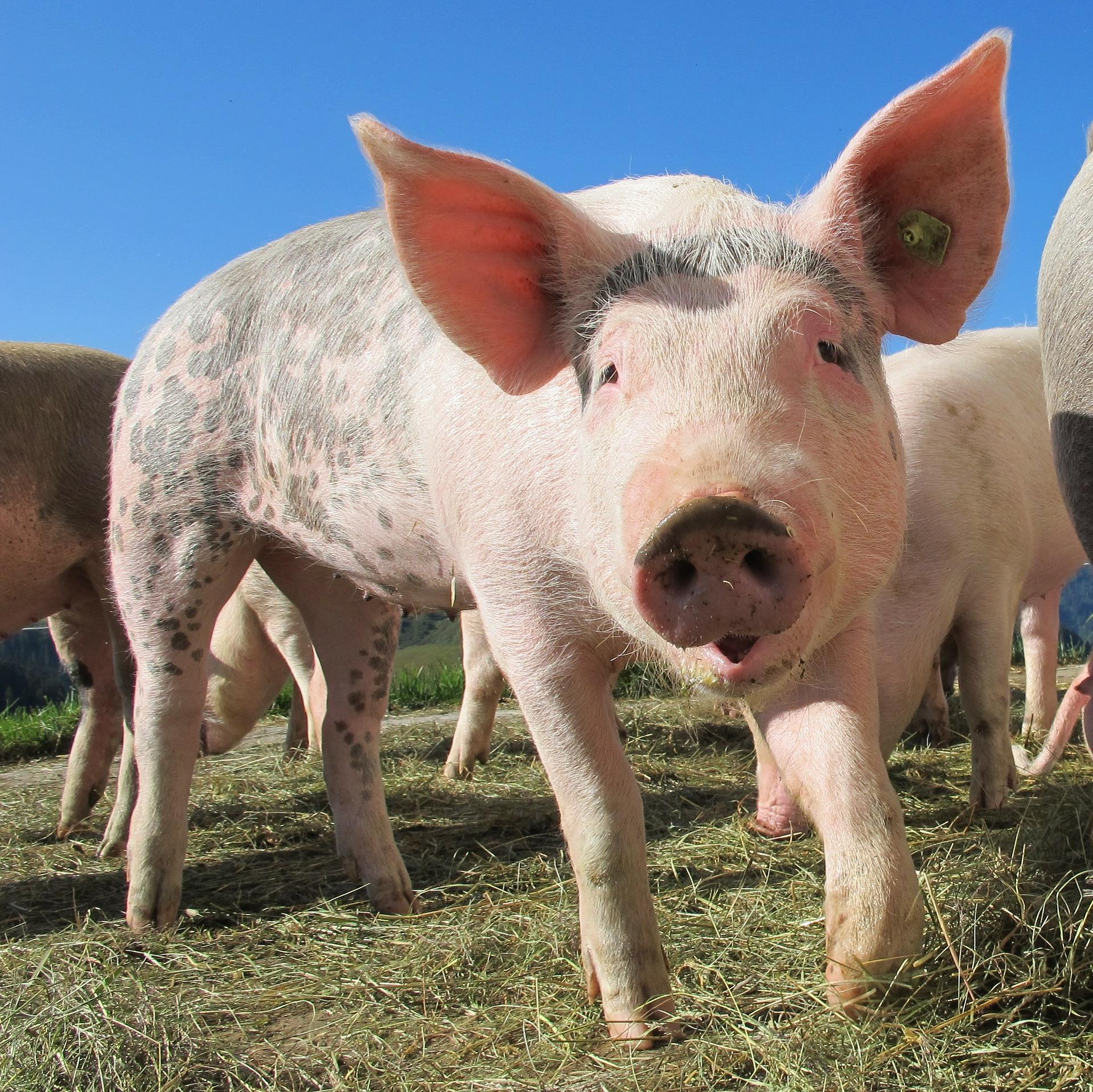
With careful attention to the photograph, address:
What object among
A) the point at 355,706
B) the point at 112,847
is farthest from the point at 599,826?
the point at 112,847

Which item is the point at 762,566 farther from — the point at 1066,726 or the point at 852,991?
the point at 1066,726

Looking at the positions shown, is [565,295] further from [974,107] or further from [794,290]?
[974,107]

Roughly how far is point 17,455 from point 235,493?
1722 mm

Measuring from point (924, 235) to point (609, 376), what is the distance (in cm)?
84

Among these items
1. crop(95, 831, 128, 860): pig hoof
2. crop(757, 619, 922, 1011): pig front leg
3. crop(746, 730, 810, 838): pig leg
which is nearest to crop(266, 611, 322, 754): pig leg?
crop(95, 831, 128, 860): pig hoof

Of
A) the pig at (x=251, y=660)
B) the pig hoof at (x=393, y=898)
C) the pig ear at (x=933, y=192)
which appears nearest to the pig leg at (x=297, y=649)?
the pig at (x=251, y=660)

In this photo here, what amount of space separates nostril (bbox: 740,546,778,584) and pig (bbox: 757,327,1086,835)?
235 centimetres

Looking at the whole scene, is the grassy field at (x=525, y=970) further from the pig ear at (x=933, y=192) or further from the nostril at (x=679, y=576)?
the pig ear at (x=933, y=192)

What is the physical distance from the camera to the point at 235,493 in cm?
384

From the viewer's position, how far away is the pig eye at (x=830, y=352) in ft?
7.30

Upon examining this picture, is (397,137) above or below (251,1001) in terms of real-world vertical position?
above

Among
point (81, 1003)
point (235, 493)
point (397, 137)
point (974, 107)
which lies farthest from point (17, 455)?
point (974, 107)

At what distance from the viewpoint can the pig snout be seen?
68.8 inches

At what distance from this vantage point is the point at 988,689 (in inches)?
179
